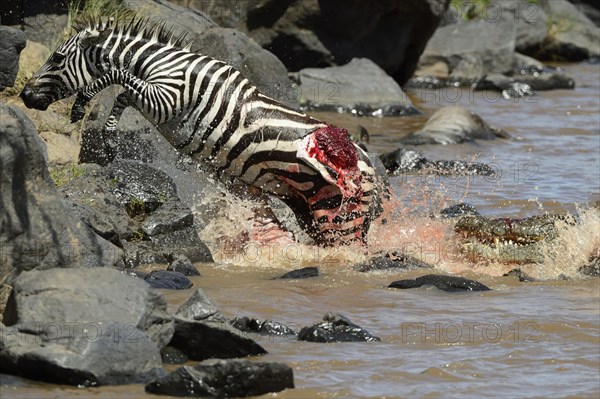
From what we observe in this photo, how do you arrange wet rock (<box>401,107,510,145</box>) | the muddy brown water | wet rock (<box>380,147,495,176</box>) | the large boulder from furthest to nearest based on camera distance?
the large boulder → wet rock (<box>401,107,510,145</box>) → wet rock (<box>380,147,495,176</box>) → the muddy brown water

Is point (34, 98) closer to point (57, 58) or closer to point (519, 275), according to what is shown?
point (57, 58)

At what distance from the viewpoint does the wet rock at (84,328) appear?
590cm

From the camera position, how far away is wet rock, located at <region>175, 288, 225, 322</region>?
22.1 ft

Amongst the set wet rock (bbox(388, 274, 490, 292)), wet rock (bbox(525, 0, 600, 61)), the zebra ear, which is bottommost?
wet rock (bbox(388, 274, 490, 292))

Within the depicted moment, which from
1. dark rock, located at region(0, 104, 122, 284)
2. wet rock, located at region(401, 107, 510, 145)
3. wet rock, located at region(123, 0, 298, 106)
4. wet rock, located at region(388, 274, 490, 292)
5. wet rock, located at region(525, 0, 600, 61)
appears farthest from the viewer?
wet rock, located at region(525, 0, 600, 61)

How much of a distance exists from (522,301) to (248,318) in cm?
186

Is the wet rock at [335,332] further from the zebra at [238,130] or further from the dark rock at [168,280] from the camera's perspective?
the zebra at [238,130]

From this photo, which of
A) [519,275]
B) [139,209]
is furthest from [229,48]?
[519,275]

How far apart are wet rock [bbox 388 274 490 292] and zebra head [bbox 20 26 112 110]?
10.1ft

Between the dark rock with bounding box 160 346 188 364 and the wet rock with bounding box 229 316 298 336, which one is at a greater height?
the wet rock with bounding box 229 316 298 336

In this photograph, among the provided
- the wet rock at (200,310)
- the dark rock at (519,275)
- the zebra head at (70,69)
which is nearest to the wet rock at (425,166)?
the dark rock at (519,275)

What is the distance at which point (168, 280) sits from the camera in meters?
8.02

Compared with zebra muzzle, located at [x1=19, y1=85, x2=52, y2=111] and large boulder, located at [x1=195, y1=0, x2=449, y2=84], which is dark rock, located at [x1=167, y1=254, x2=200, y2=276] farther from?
large boulder, located at [x1=195, y1=0, x2=449, y2=84]

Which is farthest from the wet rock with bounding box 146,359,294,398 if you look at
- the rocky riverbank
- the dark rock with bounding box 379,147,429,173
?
the dark rock with bounding box 379,147,429,173
